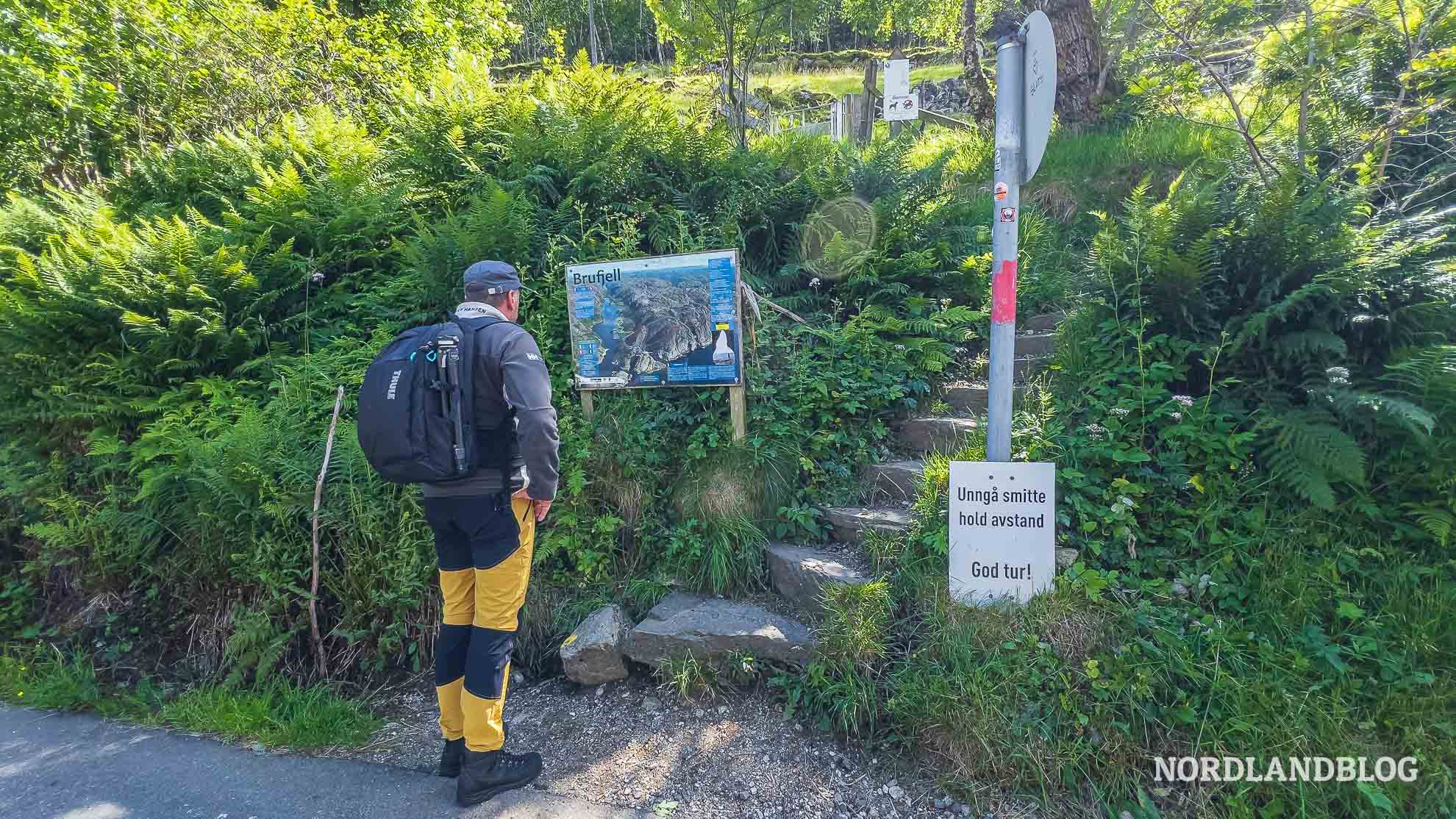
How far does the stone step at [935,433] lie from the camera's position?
4.48 metres

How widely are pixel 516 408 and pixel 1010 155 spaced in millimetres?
2550

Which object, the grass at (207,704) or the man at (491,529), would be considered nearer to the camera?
the man at (491,529)

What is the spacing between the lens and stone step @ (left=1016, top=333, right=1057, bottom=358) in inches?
209

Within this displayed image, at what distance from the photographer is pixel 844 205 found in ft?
19.3

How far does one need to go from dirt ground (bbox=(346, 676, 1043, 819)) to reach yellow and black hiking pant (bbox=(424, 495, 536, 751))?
0.46m

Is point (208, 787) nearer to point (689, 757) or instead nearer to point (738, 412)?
point (689, 757)

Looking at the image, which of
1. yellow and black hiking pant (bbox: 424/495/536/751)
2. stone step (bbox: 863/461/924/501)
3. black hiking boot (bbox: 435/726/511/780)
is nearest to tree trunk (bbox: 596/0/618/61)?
stone step (bbox: 863/461/924/501)

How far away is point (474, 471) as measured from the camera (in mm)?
3025

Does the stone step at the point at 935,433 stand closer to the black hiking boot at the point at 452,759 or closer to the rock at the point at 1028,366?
the rock at the point at 1028,366

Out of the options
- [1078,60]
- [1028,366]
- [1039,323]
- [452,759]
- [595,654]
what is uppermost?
[1078,60]

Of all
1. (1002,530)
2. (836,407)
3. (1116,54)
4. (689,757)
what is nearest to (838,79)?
(1116,54)

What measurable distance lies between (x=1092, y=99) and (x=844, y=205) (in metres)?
5.68

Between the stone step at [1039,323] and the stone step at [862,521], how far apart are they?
2461mm

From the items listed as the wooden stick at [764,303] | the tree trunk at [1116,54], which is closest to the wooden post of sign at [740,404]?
the wooden stick at [764,303]
